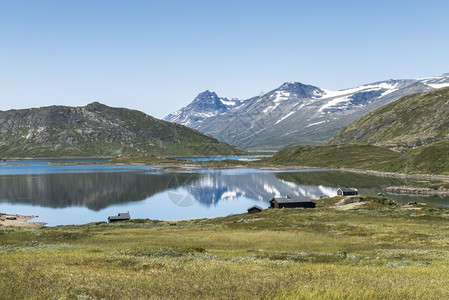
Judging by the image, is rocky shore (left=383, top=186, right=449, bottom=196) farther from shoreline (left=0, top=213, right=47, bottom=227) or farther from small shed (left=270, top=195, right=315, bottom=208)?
shoreline (left=0, top=213, right=47, bottom=227)

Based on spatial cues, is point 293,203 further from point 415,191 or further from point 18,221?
point 18,221

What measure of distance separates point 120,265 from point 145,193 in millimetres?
174681

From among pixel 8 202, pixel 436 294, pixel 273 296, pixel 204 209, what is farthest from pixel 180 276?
pixel 8 202

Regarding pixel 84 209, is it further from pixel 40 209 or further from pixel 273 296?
pixel 273 296

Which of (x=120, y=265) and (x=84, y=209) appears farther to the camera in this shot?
(x=84, y=209)

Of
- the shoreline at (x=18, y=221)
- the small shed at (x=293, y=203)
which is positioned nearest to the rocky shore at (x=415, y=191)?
the small shed at (x=293, y=203)

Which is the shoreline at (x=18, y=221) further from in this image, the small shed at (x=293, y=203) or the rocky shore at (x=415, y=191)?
the rocky shore at (x=415, y=191)

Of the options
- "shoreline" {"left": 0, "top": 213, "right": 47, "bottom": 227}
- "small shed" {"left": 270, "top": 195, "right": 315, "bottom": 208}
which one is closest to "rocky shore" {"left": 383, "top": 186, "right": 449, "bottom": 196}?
"small shed" {"left": 270, "top": 195, "right": 315, "bottom": 208}

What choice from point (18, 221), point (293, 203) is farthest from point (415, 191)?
point (18, 221)

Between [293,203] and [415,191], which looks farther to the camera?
[415,191]

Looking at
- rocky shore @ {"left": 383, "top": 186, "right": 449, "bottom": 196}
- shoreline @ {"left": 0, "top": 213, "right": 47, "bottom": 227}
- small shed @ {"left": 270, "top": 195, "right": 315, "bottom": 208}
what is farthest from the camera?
rocky shore @ {"left": 383, "top": 186, "right": 449, "bottom": 196}

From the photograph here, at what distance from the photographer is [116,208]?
496ft

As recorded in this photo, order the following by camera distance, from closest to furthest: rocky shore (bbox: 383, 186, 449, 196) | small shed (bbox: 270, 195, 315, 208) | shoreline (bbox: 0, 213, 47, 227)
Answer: shoreline (bbox: 0, 213, 47, 227) → small shed (bbox: 270, 195, 315, 208) → rocky shore (bbox: 383, 186, 449, 196)

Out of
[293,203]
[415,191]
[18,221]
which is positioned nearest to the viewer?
[18,221]
